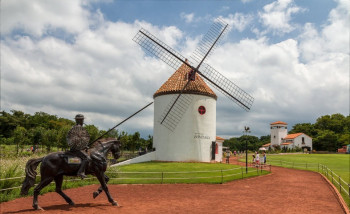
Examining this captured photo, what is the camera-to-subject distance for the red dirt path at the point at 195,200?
898 cm

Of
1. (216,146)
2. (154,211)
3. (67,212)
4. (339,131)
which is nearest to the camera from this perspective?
(67,212)

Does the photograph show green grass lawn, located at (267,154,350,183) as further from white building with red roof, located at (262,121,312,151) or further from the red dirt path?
white building with red roof, located at (262,121,312,151)

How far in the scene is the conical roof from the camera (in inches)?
1096

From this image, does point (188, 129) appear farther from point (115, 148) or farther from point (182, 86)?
point (115, 148)

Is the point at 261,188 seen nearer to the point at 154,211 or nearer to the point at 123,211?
the point at 154,211

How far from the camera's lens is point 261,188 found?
1412 centimetres

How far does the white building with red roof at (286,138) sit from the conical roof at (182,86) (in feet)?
178

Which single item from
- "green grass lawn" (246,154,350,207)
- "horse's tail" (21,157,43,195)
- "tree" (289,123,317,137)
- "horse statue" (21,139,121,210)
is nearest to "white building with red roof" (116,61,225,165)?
"green grass lawn" (246,154,350,207)

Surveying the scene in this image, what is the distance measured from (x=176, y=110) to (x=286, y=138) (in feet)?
199

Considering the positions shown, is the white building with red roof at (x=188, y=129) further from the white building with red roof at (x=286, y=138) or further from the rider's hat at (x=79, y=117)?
the white building with red roof at (x=286, y=138)

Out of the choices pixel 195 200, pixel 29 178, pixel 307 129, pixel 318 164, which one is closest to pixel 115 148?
pixel 29 178

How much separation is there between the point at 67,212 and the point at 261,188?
9.90m

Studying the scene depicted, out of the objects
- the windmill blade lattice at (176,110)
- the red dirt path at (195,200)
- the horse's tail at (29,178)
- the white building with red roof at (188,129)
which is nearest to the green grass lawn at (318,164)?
the red dirt path at (195,200)

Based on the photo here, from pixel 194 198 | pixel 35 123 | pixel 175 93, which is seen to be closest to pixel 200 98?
pixel 175 93
